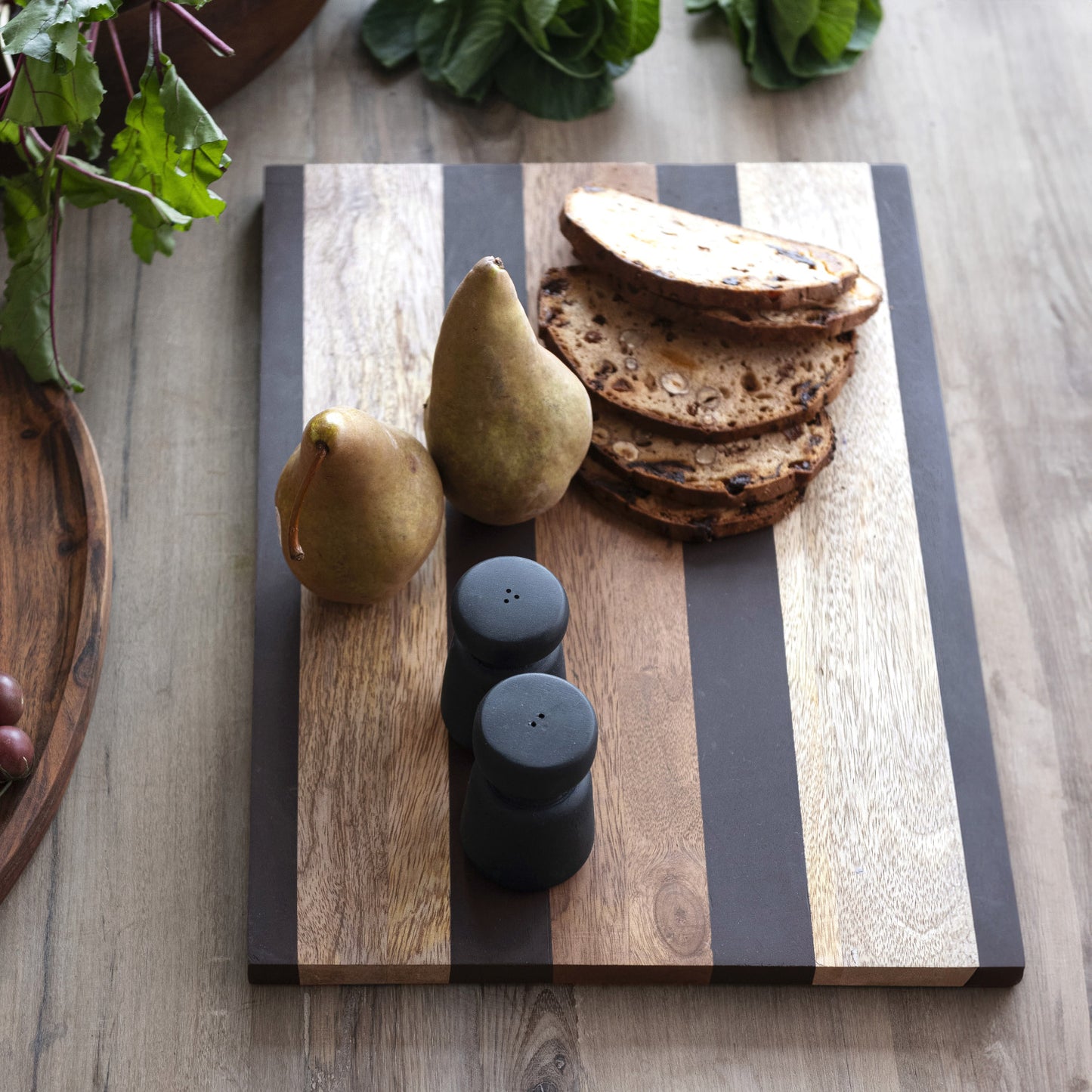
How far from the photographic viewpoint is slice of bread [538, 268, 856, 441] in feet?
4.17

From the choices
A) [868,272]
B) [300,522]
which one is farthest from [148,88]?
[868,272]

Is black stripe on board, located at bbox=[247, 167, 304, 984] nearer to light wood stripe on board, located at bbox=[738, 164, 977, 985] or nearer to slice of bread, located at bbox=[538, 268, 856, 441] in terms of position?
slice of bread, located at bbox=[538, 268, 856, 441]

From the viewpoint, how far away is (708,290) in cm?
127

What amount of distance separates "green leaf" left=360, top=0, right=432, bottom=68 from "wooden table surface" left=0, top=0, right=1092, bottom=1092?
32 millimetres

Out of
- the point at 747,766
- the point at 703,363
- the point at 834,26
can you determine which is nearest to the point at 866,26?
the point at 834,26

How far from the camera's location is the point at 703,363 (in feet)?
4.27

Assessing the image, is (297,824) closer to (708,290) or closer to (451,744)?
(451,744)

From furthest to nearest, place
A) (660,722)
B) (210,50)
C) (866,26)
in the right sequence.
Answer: (866,26)
(210,50)
(660,722)

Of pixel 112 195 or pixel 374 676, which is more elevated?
pixel 112 195

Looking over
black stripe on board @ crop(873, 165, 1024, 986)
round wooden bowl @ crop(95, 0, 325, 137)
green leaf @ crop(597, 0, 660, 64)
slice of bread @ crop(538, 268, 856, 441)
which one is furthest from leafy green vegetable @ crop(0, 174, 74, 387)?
black stripe on board @ crop(873, 165, 1024, 986)

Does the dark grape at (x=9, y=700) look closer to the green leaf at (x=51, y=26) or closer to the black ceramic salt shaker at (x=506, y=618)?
the black ceramic salt shaker at (x=506, y=618)

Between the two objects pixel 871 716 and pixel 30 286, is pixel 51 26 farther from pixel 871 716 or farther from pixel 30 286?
pixel 871 716

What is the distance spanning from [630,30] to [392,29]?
0.32 metres

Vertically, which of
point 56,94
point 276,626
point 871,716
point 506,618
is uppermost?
point 56,94
